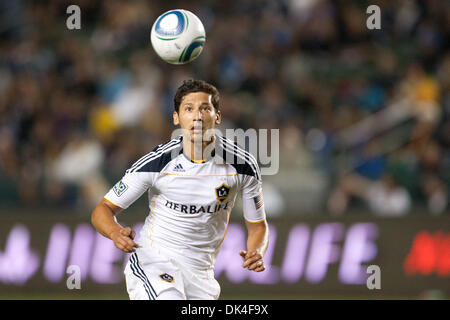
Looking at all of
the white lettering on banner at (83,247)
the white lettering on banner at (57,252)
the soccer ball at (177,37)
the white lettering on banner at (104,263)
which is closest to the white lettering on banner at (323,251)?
the white lettering on banner at (104,263)

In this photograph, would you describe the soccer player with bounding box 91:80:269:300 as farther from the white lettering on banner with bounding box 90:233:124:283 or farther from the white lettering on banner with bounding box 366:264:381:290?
the white lettering on banner with bounding box 366:264:381:290

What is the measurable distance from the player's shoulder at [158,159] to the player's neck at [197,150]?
0.06m

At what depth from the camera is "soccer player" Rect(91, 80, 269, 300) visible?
5145 mm

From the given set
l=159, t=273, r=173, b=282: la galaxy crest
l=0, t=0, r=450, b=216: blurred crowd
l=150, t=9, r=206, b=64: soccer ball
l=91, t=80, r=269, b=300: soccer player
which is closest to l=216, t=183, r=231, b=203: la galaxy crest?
l=91, t=80, r=269, b=300: soccer player

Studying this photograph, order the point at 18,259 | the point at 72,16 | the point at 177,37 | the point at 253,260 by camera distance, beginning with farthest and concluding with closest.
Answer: the point at 72,16, the point at 18,259, the point at 177,37, the point at 253,260

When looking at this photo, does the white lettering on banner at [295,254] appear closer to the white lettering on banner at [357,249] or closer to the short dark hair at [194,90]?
the white lettering on banner at [357,249]

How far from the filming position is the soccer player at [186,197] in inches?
203

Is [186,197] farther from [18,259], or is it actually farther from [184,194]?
[18,259]

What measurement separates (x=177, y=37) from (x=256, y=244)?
1.81 metres

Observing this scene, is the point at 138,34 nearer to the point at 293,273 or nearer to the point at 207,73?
the point at 207,73

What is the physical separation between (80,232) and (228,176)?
18.1ft

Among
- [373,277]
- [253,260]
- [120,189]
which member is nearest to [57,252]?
[373,277]

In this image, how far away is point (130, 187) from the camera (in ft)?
17.1

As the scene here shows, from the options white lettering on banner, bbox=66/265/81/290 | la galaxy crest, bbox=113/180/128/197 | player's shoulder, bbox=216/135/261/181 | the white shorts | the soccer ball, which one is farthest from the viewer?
white lettering on banner, bbox=66/265/81/290
